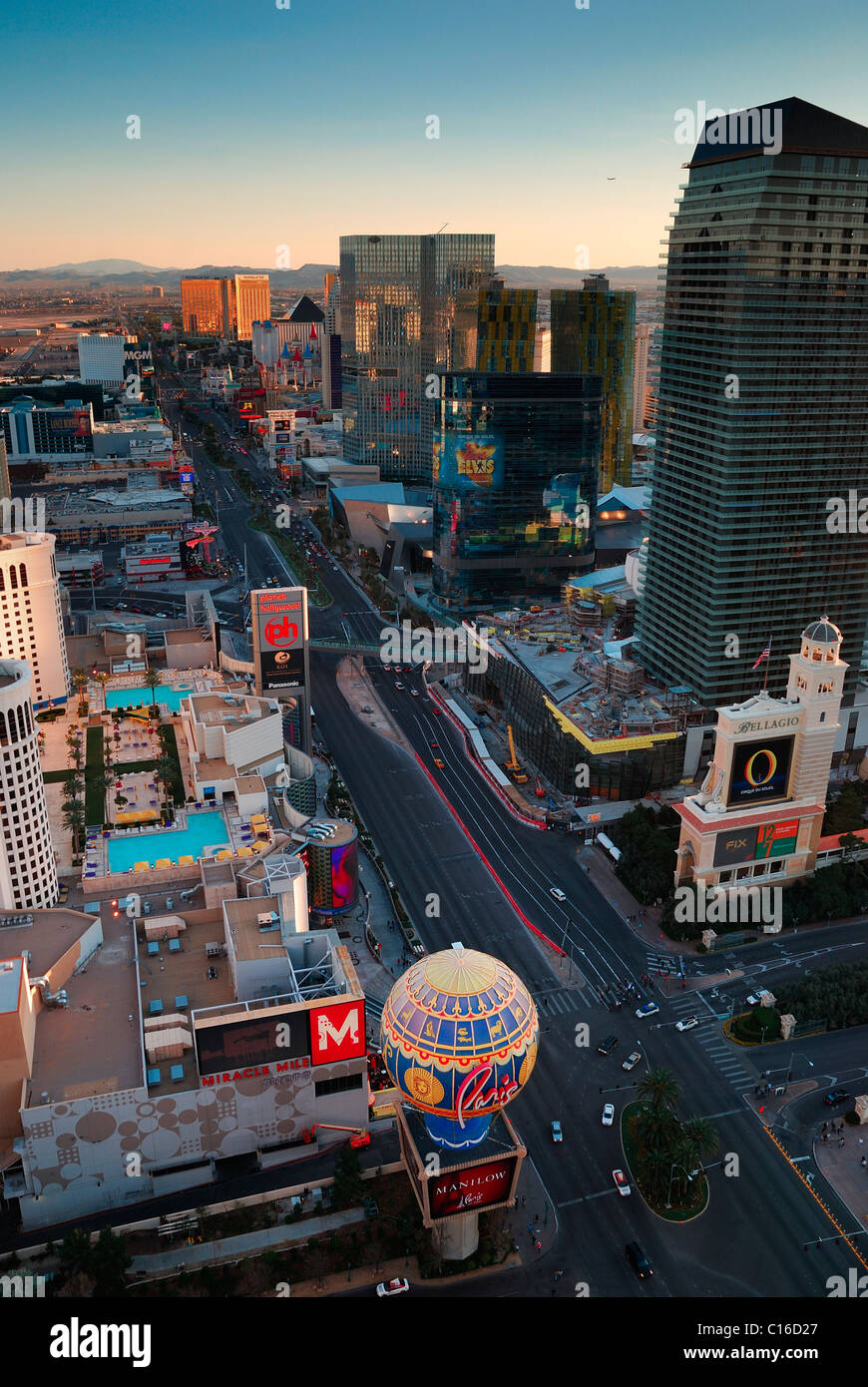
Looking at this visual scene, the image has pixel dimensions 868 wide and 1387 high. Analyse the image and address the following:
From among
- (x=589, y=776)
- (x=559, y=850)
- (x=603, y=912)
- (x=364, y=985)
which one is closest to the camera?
(x=364, y=985)

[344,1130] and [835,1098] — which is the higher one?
[344,1130]


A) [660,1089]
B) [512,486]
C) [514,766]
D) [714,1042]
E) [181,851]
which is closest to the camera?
[660,1089]

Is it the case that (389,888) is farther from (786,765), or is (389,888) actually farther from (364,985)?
(786,765)

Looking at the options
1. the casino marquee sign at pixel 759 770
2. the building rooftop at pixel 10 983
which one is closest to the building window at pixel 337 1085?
the building rooftop at pixel 10 983

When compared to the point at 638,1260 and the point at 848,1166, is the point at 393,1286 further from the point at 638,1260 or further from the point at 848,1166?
the point at 848,1166

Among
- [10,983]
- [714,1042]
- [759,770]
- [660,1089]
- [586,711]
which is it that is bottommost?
[714,1042]

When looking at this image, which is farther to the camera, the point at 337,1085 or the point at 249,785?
the point at 249,785

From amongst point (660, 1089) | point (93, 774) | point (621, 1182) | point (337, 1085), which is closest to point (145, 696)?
point (93, 774)
